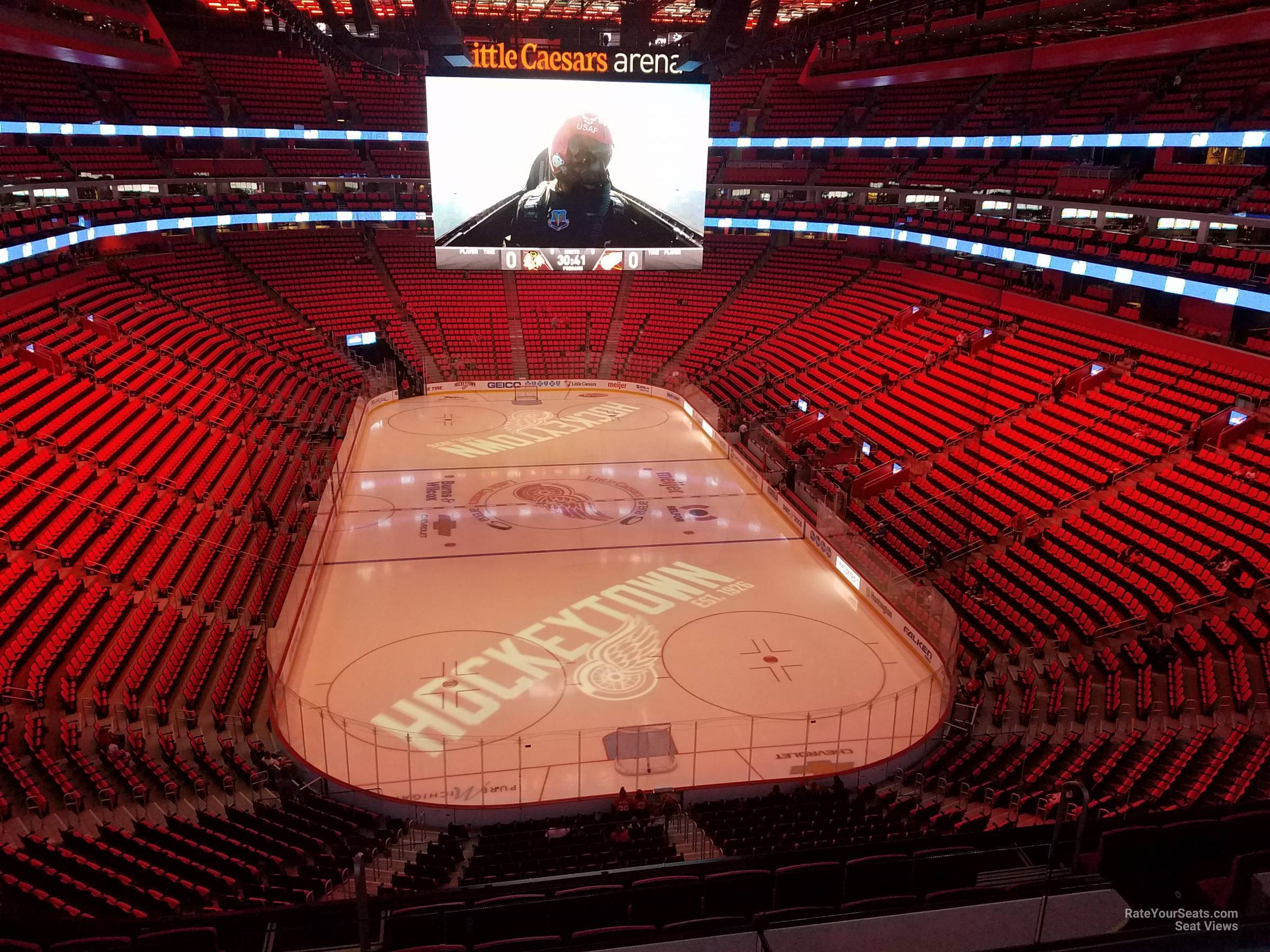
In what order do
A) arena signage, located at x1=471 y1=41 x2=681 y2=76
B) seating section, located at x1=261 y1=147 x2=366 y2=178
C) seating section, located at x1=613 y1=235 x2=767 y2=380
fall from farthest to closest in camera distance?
seating section, located at x1=261 y1=147 x2=366 y2=178 → seating section, located at x1=613 y1=235 x2=767 y2=380 → arena signage, located at x1=471 y1=41 x2=681 y2=76

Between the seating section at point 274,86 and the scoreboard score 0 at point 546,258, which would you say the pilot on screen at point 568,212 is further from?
the seating section at point 274,86

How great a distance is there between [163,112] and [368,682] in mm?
28983

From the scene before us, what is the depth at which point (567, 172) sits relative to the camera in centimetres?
2091

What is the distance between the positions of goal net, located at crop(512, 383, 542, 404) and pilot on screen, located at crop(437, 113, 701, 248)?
9.62 metres

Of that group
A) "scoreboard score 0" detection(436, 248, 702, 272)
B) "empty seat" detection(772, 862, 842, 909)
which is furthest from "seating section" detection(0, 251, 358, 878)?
"scoreboard score 0" detection(436, 248, 702, 272)

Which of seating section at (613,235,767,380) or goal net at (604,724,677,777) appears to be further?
seating section at (613,235,767,380)

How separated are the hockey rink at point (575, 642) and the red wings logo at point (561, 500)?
0.26 feet

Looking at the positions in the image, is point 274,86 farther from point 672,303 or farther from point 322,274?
point 672,303

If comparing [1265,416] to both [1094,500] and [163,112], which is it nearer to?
[1094,500]

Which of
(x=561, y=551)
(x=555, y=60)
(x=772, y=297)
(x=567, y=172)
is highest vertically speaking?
(x=555, y=60)

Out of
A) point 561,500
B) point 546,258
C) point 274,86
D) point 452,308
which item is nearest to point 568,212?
point 546,258

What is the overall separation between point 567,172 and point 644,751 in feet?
47.7

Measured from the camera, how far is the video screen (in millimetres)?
20156

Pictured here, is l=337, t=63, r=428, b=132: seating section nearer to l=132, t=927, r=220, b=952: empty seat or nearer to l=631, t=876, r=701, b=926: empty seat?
l=631, t=876, r=701, b=926: empty seat
